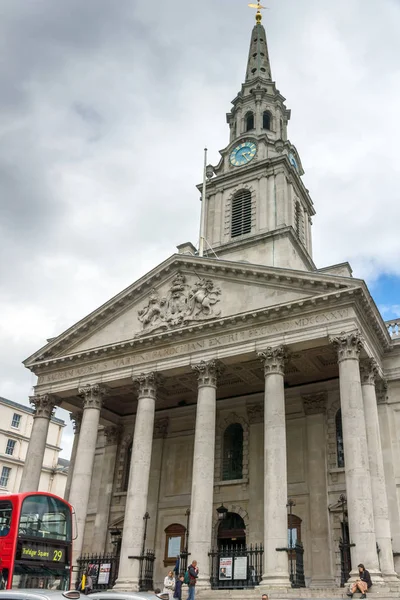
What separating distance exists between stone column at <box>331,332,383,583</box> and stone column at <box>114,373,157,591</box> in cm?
872

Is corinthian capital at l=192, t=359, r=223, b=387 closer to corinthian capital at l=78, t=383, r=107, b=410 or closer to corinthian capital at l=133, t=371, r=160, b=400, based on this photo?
corinthian capital at l=133, t=371, r=160, b=400

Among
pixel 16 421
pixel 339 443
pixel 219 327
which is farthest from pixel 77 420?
pixel 16 421

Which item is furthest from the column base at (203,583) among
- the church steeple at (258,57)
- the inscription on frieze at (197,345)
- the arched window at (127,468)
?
the church steeple at (258,57)

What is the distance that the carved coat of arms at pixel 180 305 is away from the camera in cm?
2688

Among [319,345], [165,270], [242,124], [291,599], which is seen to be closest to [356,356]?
[319,345]

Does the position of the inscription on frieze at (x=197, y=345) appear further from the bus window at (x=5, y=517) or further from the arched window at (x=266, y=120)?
the arched window at (x=266, y=120)

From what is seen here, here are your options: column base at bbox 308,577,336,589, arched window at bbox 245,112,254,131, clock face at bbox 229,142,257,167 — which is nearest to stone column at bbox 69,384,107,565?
column base at bbox 308,577,336,589

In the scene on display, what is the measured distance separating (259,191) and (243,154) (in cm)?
432

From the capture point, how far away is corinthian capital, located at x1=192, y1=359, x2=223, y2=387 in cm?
2525

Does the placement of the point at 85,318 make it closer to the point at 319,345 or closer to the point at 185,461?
the point at 185,461

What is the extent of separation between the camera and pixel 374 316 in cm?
2472

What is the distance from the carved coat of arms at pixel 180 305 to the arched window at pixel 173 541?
10.5 meters

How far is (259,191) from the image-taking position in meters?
39.4

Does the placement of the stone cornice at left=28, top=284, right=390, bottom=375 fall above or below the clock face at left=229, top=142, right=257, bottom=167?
below
